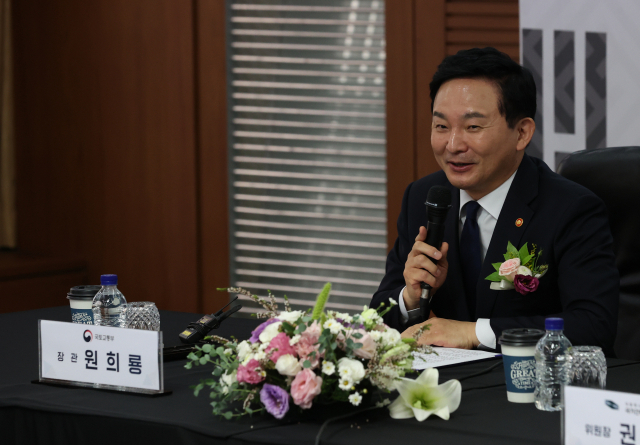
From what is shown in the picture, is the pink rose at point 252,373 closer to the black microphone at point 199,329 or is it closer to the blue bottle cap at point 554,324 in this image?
the blue bottle cap at point 554,324

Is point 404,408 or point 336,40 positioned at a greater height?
point 336,40

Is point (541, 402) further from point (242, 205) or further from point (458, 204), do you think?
point (242, 205)

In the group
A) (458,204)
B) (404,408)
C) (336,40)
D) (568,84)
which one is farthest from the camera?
(336,40)

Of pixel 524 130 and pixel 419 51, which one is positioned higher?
pixel 419 51

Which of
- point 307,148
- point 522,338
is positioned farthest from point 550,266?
point 307,148

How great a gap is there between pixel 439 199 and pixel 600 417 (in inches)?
31.4

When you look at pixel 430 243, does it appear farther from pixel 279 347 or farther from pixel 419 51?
pixel 419 51

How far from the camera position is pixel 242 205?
4.00 meters

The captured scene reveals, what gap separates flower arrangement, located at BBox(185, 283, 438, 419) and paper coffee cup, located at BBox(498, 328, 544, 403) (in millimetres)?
166

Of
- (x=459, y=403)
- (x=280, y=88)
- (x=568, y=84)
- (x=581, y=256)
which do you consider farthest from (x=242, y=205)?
(x=459, y=403)

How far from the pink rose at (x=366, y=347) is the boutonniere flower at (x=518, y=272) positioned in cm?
70

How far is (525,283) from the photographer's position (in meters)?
1.79

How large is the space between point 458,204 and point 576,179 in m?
0.33

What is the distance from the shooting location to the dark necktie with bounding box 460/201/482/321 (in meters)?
2.00
